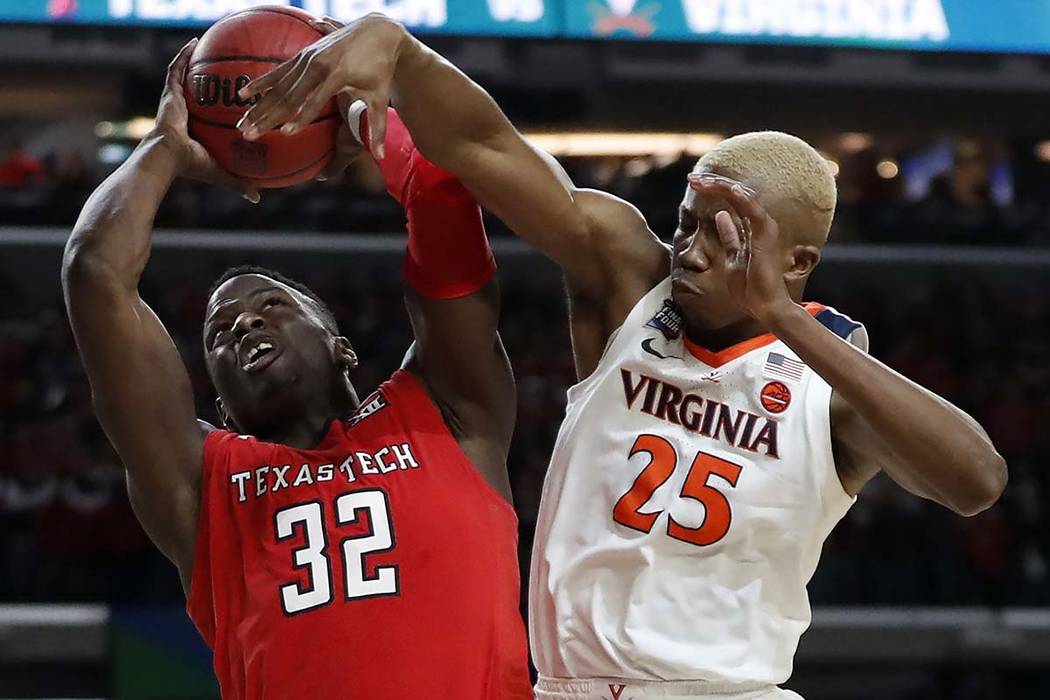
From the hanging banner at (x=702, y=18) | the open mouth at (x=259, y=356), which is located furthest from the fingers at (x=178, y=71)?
the hanging banner at (x=702, y=18)

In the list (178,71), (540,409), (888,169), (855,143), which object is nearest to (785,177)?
(178,71)

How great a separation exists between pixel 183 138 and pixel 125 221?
184 mm

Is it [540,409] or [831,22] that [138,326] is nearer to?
[831,22]

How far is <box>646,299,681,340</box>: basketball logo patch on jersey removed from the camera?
269cm

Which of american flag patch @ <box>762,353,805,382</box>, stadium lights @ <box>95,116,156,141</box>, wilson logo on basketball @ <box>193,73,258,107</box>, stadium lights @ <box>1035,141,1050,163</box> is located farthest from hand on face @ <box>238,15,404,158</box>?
stadium lights @ <box>1035,141,1050,163</box>

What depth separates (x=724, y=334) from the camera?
8.80ft

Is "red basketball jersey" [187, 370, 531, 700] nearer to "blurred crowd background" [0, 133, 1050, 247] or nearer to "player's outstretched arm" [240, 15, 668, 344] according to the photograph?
"player's outstretched arm" [240, 15, 668, 344]

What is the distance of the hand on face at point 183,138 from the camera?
2789 millimetres

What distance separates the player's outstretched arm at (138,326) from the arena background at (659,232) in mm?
2653

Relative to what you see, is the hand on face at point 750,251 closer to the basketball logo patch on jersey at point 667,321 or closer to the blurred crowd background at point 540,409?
the basketball logo patch on jersey at point 667,321

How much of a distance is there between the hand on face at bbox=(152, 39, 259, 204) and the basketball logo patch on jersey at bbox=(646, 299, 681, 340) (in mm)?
748

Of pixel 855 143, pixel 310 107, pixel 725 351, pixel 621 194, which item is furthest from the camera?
pixel 855 143

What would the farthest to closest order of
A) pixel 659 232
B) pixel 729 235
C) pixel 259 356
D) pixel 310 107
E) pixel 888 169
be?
pixel 888 169 < pixel 659 232 < pixel 259 356 < pixel 729 235 < pixel 310 107

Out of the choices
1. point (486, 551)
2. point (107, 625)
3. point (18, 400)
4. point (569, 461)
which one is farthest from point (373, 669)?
point (18, 400)
